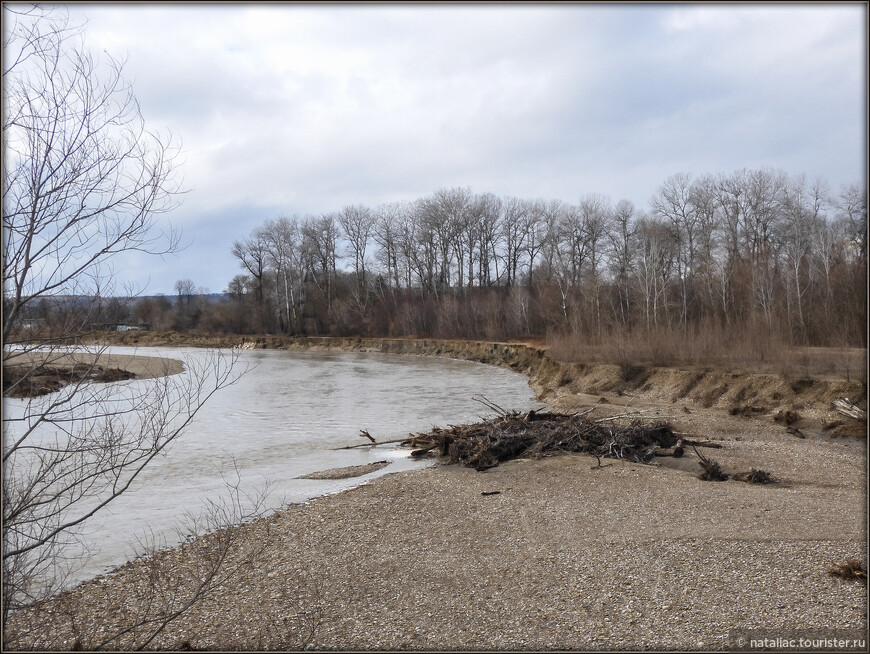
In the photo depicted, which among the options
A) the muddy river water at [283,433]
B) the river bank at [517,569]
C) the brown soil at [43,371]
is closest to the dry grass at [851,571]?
the river bank at [517,569]

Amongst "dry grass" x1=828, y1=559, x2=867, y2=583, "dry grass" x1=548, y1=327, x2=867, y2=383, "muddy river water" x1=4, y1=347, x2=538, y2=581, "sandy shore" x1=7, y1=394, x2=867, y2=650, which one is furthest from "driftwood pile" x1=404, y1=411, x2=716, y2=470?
"dry grass" x1=548, y1=327, x2=867, y2=383

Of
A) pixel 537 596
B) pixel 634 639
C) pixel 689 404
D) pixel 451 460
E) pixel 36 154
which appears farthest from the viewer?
pixel 689 404

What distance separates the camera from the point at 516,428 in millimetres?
15117

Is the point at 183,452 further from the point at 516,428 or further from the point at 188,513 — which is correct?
the point at 516,428

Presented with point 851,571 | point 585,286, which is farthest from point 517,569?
point 585,286

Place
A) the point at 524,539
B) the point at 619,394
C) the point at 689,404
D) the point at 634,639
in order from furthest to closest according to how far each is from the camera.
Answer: the point at 619,394, the point at 689,404, the point at 524,539, the point at 634,639

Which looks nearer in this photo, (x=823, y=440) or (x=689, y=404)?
(x=823, y=440)

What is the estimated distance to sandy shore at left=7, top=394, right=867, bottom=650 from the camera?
568 cm

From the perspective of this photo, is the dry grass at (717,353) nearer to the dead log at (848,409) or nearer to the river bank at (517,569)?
the dead log at (848,409)

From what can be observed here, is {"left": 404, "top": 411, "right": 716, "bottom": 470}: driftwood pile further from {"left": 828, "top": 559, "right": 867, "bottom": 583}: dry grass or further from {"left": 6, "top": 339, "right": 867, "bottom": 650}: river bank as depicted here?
{"left": 828, "top": 559, "right": 867, "bottom": 583}: dry grass

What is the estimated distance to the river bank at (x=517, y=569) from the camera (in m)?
5.70

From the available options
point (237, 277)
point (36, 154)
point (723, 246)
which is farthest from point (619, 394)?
point (237, 277)

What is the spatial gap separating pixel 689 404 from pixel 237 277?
6492cm

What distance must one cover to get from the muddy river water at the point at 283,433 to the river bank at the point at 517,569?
1.57 meters
